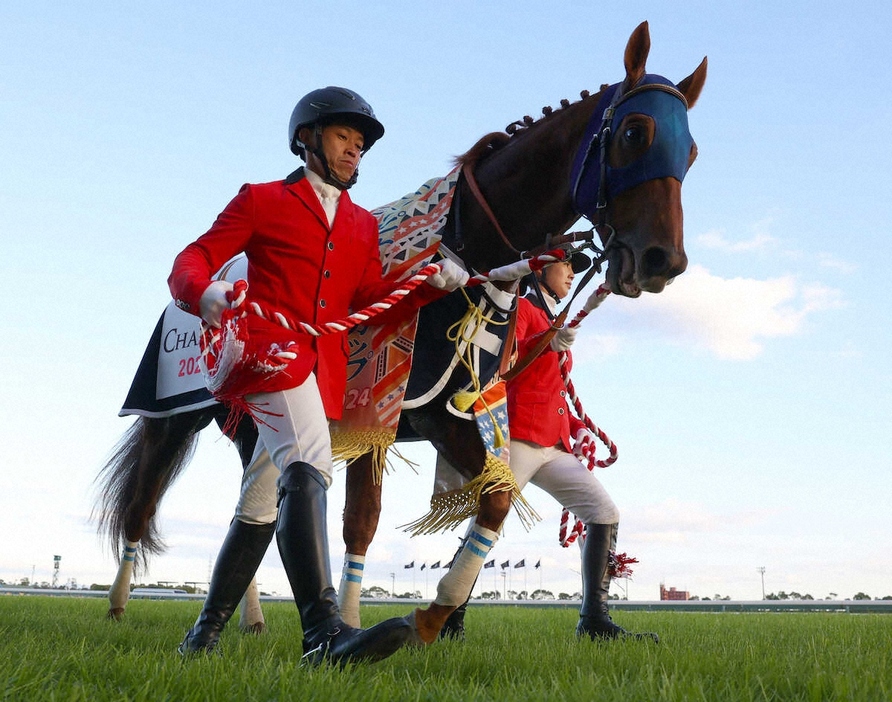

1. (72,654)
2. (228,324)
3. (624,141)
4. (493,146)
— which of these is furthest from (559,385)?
(72,654)

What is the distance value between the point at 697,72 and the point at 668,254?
3.42 feet

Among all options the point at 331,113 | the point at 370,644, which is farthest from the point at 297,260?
the point at 370,644

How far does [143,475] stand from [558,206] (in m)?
3.45

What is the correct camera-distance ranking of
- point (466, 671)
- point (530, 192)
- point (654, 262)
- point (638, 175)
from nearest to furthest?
point (466, 671) < point (654, 262) < point (638, 175) < point (530, 192)

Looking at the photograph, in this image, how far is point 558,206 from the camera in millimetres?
3566

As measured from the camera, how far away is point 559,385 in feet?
15.9

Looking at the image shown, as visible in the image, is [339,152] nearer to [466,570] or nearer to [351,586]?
[466,570]

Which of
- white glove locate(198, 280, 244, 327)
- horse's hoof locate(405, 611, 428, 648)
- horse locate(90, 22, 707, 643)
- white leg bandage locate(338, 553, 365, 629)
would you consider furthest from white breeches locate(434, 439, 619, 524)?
white glove locate(198, 280, 244, 327)

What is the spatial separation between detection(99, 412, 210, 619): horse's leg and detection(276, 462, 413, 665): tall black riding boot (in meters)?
2.36

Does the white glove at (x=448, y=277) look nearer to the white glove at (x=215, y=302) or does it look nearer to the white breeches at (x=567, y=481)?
the white glove at (x=215, y=302)

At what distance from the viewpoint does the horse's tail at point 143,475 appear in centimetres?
539

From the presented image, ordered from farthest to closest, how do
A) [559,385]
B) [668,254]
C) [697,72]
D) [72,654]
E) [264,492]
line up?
1. [559,385]
2. [697,72]
3. [264,492]
4. [668,254]
5. [72,654]

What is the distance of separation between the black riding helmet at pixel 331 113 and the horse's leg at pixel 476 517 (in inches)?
43.2

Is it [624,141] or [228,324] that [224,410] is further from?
[624,141]
